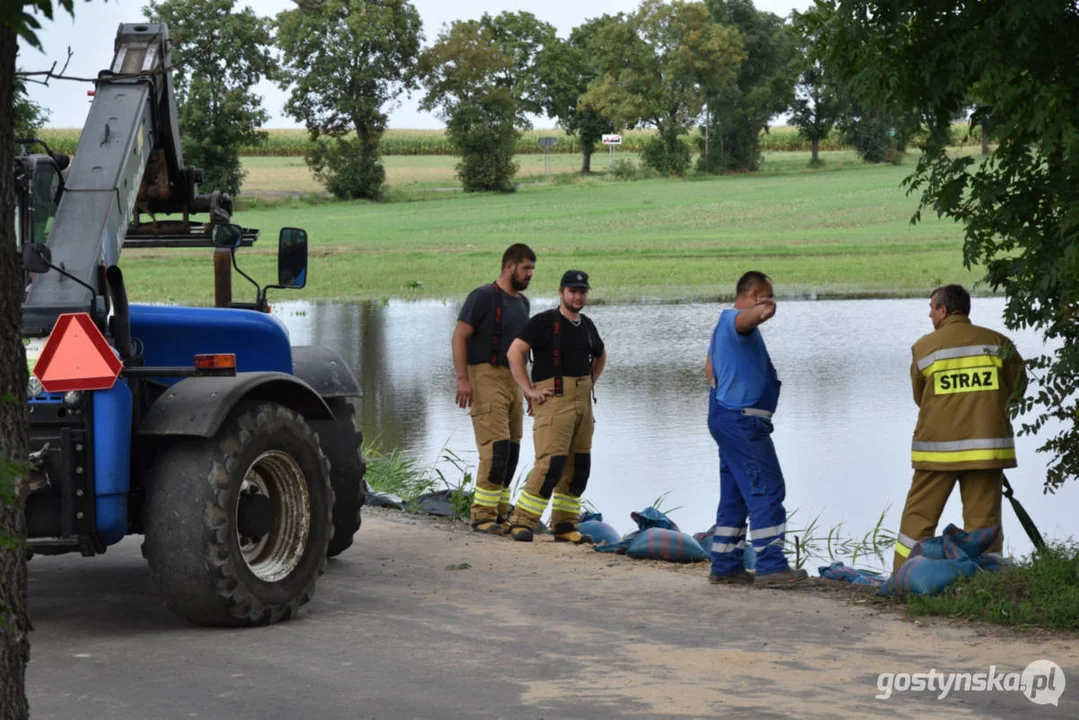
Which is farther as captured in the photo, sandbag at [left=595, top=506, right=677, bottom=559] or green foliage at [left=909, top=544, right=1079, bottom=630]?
sandbag at [left=595, top=506, right=677, bottom=559]

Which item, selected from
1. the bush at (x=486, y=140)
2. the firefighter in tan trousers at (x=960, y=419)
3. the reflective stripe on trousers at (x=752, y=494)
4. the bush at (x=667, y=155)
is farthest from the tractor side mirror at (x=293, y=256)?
the bush at (x=667, y=155)

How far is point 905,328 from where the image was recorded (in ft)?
75.6

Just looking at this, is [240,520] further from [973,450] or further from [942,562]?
[973,450]

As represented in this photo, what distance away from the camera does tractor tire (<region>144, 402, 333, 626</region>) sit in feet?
22.5

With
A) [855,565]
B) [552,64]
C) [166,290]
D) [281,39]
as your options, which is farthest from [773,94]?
[855,565]

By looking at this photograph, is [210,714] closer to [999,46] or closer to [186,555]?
[186,555]

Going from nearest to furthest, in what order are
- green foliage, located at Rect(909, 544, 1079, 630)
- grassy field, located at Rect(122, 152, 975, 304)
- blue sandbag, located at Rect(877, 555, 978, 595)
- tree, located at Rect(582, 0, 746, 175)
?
green foliage, located at Rect(909, 544, 1079, 630) < blue sandbag, located at Rect(877, 555, 978, 595) < grassy field, located at Rect(122, 152, 975, 304) < tree, located at Rect(582, 0, 746, 175)

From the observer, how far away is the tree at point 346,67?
79.6 m

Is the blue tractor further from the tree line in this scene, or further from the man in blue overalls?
the tree line

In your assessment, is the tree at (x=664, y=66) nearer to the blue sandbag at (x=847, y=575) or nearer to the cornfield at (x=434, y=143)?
the cornfield at (x=434, y=143)

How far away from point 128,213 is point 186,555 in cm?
175

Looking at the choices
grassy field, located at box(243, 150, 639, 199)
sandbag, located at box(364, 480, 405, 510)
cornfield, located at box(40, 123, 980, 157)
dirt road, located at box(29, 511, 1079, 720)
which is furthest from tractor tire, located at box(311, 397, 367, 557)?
cornfield, located at box(40, 123, 980, 157)

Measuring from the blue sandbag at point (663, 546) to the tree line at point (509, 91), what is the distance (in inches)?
2155

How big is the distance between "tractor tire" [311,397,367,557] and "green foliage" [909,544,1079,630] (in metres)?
3.29
